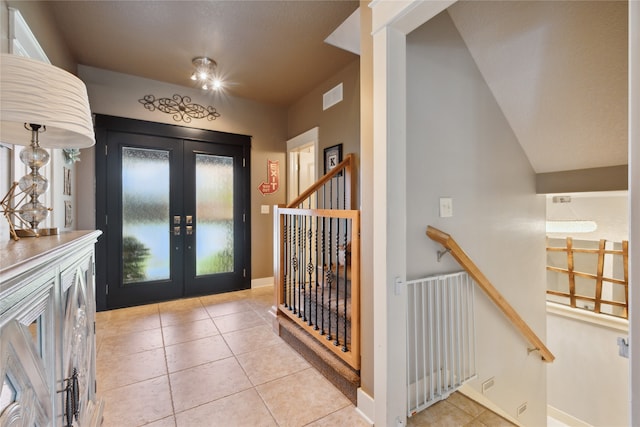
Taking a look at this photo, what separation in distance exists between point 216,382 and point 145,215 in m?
2.38

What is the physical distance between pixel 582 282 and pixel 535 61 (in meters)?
3.14

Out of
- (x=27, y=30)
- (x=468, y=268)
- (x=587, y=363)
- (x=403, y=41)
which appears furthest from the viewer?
(x=587, y=363)

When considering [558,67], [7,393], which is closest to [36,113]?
[7,393]

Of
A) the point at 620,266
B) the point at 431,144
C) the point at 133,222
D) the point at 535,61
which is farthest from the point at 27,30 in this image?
the point at 620,266

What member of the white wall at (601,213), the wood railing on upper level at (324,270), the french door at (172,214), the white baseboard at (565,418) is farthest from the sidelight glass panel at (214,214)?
the white baseboard at (565,418)

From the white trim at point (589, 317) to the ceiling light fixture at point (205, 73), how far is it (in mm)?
5294

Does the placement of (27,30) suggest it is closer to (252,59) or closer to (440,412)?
(252,59)

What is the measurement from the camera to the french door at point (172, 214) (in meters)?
3.28

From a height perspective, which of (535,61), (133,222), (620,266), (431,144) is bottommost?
(620,266)

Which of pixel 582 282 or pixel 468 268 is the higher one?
pixel 468 268

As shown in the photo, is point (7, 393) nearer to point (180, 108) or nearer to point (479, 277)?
point (479, 277)

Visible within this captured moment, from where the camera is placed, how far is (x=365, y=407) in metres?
1.61

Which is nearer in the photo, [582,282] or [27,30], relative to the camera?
[27,30]

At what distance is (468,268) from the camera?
71.9 inches
